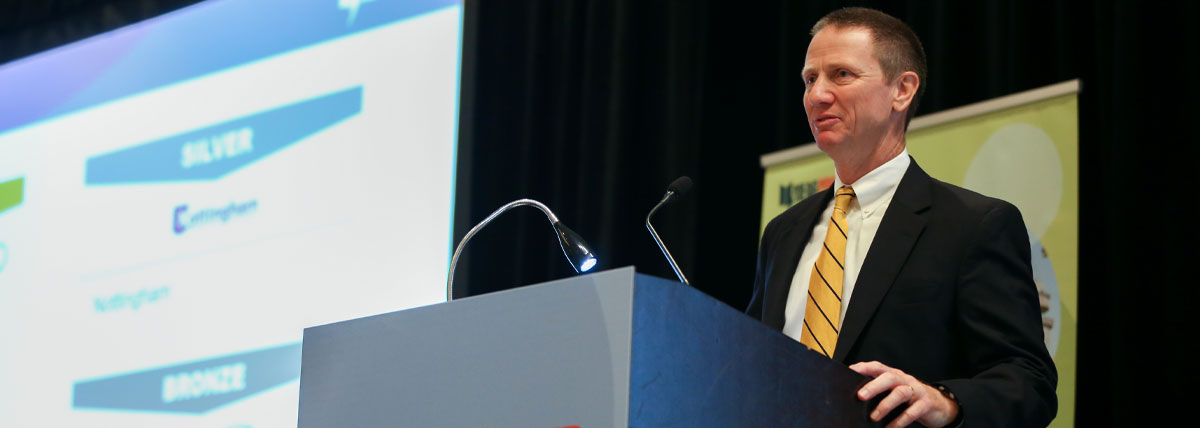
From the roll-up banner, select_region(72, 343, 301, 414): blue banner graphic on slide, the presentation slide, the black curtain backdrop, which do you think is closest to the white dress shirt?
the roll-up banner

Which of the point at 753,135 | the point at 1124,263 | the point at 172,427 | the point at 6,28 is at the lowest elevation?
the point at 172,427

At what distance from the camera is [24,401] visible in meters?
4.16

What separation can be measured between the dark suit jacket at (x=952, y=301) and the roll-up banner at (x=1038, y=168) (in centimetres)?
101

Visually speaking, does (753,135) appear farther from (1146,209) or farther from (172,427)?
(172,427)

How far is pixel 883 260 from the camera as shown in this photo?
176 centimetres

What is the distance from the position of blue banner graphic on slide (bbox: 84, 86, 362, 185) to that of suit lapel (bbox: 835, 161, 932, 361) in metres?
2.13

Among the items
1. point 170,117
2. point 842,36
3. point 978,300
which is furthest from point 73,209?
point 978,300

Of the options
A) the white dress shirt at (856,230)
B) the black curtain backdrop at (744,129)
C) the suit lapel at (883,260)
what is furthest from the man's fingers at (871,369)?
the black curtain backdrop at (744,129)

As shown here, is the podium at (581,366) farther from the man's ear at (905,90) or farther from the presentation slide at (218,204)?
the presentation slide at (218,204)

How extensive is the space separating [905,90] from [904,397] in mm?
762

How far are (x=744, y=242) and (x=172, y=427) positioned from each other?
1.84 m

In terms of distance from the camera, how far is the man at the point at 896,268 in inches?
62.2

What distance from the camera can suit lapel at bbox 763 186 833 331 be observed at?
6.35ft

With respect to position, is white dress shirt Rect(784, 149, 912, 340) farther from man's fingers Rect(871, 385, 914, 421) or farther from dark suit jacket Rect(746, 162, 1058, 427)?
man's fingers Rect(871, 385, 914, 421)
